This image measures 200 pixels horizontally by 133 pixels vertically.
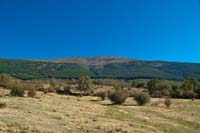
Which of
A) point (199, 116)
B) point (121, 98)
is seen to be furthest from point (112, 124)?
point (121, 98)

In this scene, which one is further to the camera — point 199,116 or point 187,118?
point 199,116

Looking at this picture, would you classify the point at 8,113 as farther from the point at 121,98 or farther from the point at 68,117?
the point at 121,98

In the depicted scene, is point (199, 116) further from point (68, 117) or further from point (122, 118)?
point (68, 117)

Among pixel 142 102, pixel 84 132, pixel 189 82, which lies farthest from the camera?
pixel 189 82

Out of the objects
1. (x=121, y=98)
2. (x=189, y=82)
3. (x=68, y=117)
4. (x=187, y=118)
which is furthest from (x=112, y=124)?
(x=189, y=82)

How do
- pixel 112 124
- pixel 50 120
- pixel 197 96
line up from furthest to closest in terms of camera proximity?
1. pixel 197 96
2. pixel 112 124
3. pixel 50 120

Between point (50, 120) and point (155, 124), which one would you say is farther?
point (155, 124)

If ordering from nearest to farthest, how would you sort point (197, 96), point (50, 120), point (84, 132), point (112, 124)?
1. point (84, 132)
2. point (50, 120)
3. point (112, 124)
4. point (197, 96)

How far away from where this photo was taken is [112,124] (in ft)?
116

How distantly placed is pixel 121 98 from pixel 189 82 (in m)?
62.1

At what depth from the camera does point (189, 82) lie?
4798 inches

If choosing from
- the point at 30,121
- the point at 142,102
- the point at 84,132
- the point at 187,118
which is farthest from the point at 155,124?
the point at 142,102

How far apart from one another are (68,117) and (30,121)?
6.95m

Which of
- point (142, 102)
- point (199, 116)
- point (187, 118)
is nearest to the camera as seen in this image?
point (187, 118)
